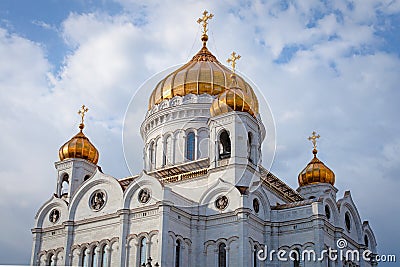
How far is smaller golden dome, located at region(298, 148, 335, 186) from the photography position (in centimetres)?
4016

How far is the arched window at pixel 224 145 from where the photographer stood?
33862 millimetres

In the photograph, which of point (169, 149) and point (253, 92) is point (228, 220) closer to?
point (169, 149)

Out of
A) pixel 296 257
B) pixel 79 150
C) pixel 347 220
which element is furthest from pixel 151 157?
pixel 347 220

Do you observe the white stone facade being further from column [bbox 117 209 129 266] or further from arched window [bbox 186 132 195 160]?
arched window [bbox 186 132 195 160]

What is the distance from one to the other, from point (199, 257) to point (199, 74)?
44.8ft

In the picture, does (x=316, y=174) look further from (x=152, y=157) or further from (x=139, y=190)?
(x=139, y=190)

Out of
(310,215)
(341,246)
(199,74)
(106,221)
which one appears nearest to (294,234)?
(310,215)

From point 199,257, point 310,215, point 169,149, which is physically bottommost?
point 199,257

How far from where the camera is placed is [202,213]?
31891mm

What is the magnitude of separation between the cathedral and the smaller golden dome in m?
2.60

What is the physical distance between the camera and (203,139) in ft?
126

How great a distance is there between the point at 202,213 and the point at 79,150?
32.7 feet

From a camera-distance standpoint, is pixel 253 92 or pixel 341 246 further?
pixel 253 92

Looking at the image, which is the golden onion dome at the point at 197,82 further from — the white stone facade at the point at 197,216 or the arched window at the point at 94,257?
the arched window at the point at 94,257
